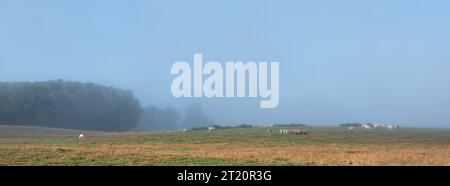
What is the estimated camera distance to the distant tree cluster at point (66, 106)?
128750mm

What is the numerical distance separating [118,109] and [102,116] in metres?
7.65

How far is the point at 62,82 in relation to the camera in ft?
504

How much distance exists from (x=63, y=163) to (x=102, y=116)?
111m

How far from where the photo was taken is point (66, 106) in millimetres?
136625

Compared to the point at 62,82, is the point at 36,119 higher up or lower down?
lower down

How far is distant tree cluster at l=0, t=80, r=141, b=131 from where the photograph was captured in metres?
129
